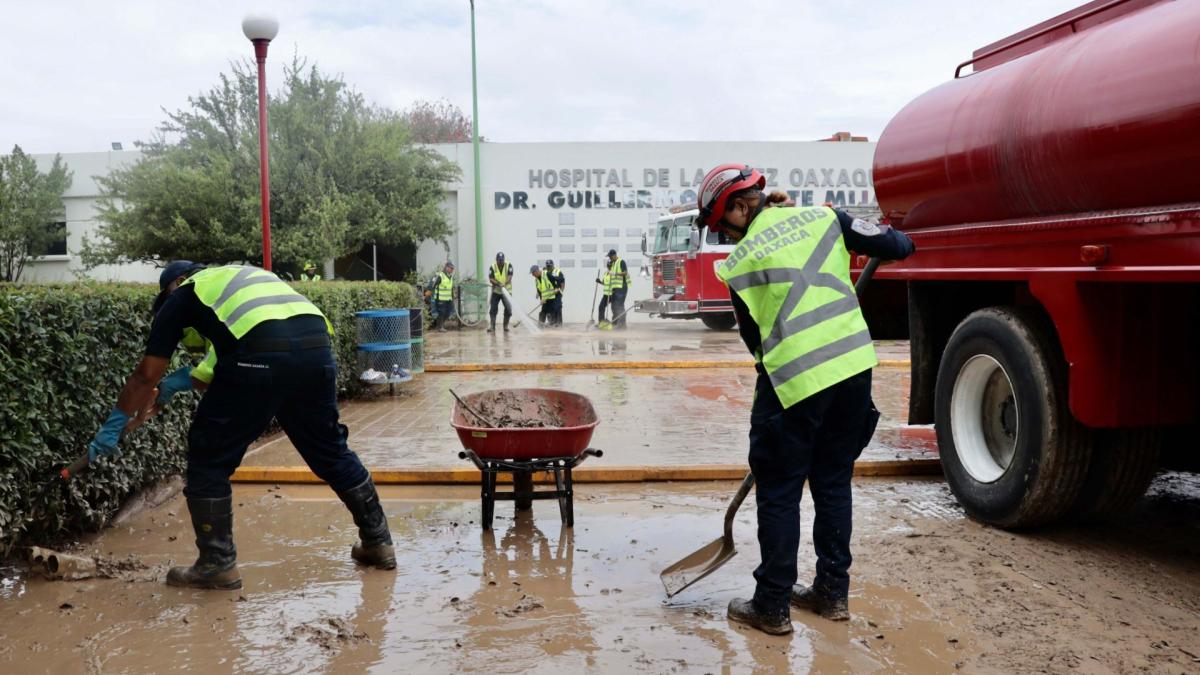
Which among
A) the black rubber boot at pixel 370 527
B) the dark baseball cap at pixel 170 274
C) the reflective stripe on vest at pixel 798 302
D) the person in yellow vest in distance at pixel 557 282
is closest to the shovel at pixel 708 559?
the reflective stripe on vest at pixel 798 302

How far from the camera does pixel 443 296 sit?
22219mm

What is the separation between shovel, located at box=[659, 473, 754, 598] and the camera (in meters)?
4.30

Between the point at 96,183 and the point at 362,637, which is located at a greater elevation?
the point at 96,183

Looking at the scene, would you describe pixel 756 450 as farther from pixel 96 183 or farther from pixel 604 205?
pixel 96 183

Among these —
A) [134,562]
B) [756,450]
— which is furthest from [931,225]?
[134,562]

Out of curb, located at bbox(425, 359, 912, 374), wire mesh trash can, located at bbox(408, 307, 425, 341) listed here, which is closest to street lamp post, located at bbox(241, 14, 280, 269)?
wire mesh trash can, located at bbox(408, 307, 425, 341)

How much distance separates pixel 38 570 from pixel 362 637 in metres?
1.84

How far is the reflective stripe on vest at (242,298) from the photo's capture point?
427 cm

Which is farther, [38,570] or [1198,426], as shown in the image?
[1198,426]

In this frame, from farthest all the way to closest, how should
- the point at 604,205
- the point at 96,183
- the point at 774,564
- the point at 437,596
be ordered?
1. the point at 96,183
2. the point at 604,205
3. the point at 437,596
4. the point at 774,564

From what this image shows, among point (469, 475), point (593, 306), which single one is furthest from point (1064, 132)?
point (593, 306)

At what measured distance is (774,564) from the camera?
377 centimetres

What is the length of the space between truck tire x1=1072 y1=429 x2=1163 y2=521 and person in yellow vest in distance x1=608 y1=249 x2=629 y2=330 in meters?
17.5

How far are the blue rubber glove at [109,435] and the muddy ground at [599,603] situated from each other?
0.64 m
